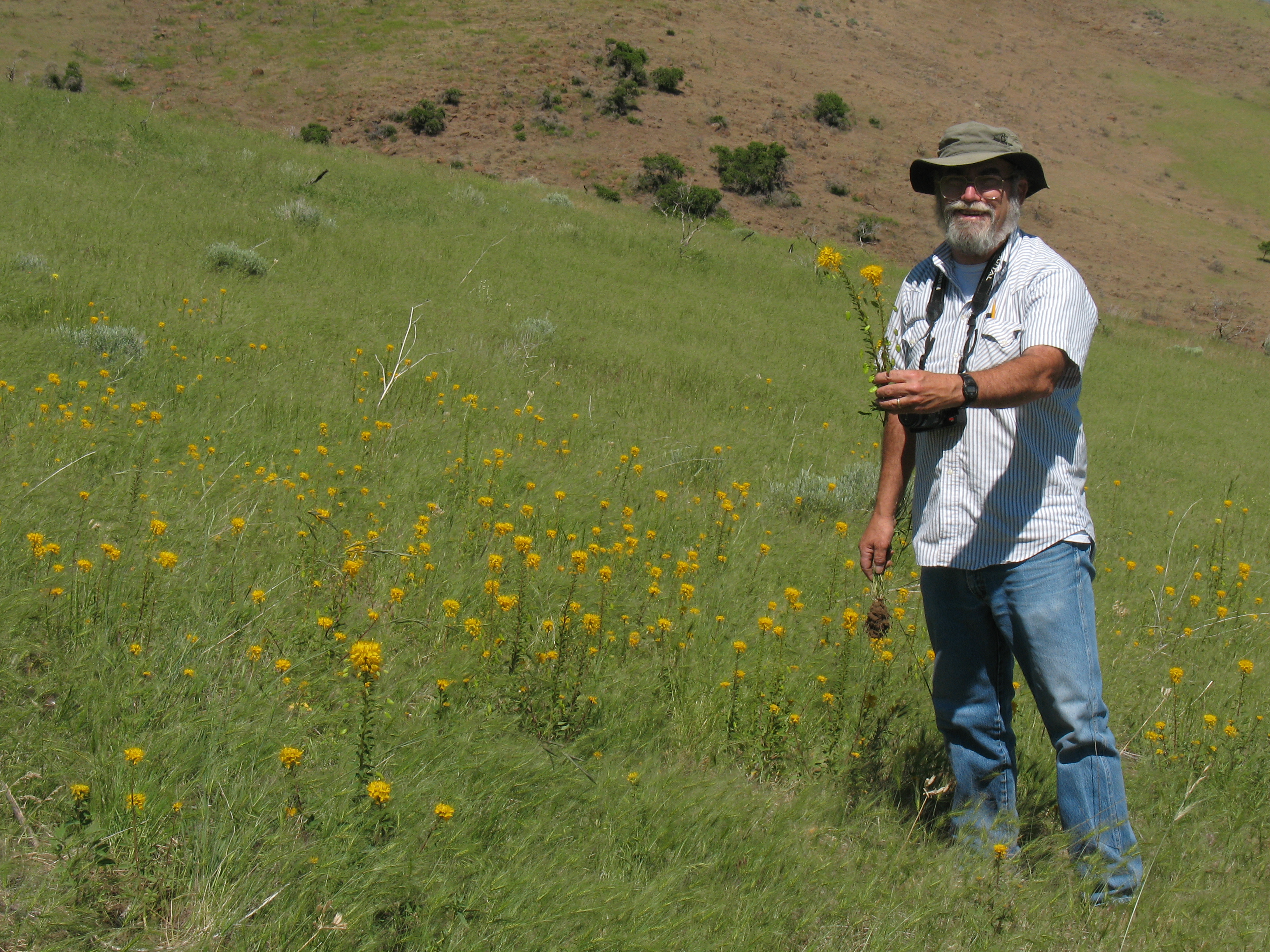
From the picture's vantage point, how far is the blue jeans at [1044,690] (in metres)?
2.63

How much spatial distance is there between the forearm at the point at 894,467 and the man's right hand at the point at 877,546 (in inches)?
1.0

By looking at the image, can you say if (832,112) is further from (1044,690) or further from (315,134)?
(1044,690)

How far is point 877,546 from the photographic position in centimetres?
307

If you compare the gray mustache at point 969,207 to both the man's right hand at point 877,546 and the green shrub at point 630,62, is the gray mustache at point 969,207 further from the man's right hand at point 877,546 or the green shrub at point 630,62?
the green shrub at point 630,62

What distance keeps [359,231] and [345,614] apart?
36.7 feet

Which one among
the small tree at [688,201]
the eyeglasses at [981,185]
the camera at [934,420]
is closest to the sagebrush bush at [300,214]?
the eyeglasses at [981,185]

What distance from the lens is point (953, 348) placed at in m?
2.89

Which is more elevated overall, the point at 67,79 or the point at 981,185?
the point at 981,185

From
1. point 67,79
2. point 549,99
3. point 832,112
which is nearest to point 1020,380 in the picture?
point 67,79

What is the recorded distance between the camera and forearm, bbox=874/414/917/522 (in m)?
3.10

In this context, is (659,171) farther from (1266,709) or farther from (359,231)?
(1266,709)

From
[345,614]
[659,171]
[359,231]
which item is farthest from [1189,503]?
[659,171]

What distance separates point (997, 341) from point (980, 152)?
593 mm

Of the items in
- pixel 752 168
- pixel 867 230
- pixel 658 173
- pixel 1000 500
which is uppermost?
pixel 1000 500
